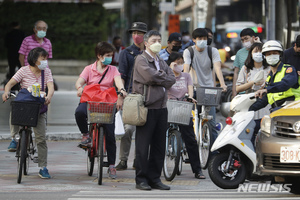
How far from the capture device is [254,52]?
10.9 m

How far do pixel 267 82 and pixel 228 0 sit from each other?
4390 centimetres

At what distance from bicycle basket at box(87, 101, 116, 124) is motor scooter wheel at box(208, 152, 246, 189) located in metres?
1.45

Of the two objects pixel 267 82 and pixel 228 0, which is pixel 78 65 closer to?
pixel 228 0

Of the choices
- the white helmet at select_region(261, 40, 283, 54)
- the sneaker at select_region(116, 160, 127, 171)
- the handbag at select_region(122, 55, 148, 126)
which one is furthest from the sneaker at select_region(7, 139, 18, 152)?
the white helmet at select_region(261, 40, 283, 54)

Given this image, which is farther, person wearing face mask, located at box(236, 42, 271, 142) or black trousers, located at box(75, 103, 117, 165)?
person wearing face mask, located at box(236, 42, 271, 142)

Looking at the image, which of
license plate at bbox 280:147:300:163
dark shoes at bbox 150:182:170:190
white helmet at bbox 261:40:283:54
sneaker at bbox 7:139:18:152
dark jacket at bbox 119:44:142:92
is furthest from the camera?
sneaker at bbox 7:139:18:152

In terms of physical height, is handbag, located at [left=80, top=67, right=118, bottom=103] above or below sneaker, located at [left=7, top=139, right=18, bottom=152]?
above

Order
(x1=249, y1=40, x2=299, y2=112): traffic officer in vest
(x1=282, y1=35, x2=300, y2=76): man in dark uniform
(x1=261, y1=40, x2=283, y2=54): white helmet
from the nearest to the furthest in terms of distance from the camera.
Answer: (x1=249, y1=40, x2=299, y2=112): traffic officer in vest, (x1=261, y1=40, x2=283, y2=54): white helmet, (x1=282, y1=35, x2=300, y2=76): man in dark uniform

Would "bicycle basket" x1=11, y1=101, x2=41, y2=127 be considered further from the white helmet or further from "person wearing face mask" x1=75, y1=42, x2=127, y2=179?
the white helmet

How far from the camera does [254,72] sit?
11.0 metres

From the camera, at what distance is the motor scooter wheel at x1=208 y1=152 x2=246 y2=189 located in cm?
Result: 909

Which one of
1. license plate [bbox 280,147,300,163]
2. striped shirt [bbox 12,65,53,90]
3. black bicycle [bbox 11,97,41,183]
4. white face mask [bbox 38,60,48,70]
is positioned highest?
white face mask [bbox 38,60,48,70]

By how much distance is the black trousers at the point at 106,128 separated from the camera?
10078 millimetres

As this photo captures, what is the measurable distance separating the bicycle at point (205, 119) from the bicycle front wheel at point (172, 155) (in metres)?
0.83
